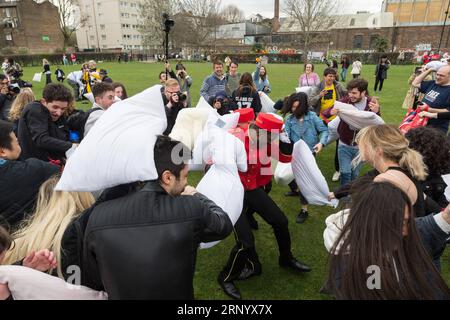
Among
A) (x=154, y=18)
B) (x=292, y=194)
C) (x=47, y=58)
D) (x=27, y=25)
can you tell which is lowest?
(x=292, y=194)

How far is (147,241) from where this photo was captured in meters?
1.33

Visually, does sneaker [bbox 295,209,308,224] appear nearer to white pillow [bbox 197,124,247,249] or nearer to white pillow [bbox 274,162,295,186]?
white pillow [bbox 274,162,295,186]

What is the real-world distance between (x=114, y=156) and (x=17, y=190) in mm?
1028

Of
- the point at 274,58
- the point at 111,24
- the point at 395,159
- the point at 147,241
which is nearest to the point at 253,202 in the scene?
the point at 395,159

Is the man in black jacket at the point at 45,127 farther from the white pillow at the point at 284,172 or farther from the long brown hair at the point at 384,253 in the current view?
the long brown hair at the point at 384,253

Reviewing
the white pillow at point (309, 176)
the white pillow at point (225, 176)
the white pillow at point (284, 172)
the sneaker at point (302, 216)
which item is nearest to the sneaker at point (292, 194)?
the sneaker at point (302, 216)

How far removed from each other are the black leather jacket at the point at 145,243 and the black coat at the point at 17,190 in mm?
985

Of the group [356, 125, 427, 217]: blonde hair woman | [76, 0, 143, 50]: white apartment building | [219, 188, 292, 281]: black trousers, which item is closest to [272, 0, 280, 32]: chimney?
[76, 0, 143, 50]: white apartment building

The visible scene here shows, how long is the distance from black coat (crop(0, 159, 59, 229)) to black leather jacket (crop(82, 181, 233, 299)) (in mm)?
985

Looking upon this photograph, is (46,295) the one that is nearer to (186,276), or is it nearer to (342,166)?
(186,276)

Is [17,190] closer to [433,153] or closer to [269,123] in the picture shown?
[269,123]

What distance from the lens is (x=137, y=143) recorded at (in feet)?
5.36

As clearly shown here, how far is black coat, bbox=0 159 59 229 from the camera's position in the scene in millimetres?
2051
